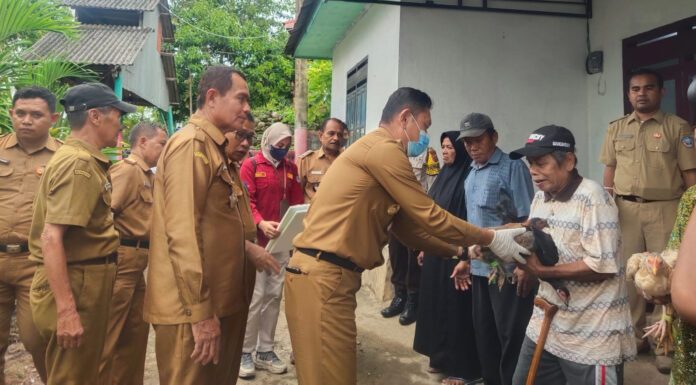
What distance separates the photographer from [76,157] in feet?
8.48

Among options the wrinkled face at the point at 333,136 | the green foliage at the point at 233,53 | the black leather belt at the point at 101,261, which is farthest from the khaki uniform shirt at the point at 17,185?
the green foliage at the point at 233,53

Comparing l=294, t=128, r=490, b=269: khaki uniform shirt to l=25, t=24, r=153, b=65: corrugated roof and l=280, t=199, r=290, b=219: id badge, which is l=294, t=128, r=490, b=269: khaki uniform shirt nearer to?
l=280, t=199, r=290, b=219: id badge

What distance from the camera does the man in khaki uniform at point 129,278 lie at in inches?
131

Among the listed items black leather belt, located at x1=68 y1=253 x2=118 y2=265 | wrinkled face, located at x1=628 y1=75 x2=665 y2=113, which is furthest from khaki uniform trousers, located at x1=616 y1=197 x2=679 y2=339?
black leather belt, located at x1=68 y1=253 x2=118 y2=265

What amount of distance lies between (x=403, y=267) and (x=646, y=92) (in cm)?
285

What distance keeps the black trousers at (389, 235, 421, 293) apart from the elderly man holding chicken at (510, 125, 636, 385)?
9.07ft

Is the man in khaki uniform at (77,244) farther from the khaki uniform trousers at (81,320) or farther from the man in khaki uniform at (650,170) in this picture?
the man in khaki uniform at (650,170)

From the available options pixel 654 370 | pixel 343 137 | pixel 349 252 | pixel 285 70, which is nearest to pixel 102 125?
pixel 349 252

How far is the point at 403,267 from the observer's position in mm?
5504

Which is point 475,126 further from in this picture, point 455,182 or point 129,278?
point 129,278

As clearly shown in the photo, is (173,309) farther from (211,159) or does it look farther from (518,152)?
(518,152)

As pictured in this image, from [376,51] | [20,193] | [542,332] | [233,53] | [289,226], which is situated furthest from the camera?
[233,53]

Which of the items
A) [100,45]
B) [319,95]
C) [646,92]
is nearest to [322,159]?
[646,92]

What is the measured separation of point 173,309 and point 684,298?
1814mm
